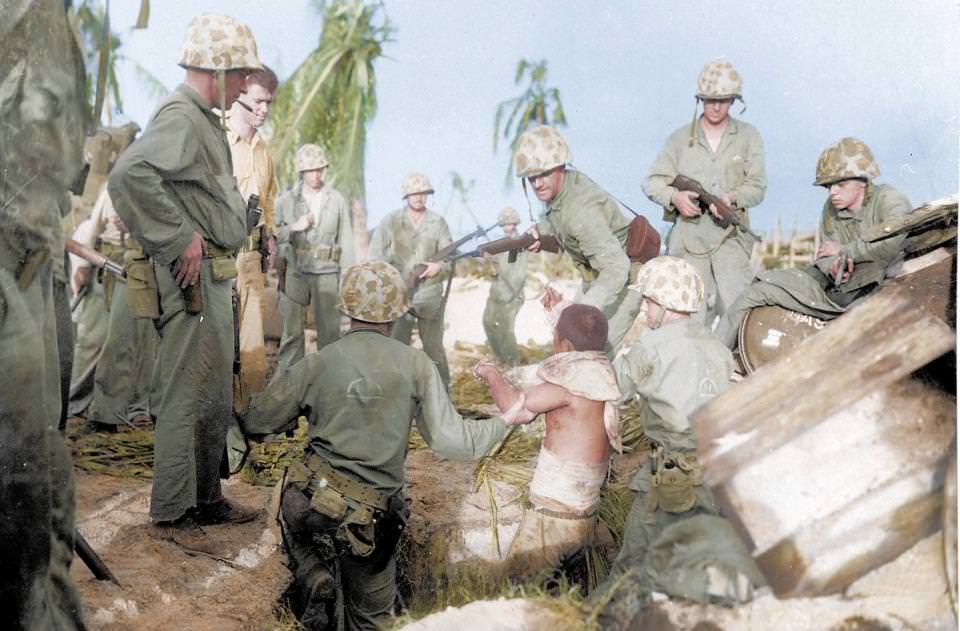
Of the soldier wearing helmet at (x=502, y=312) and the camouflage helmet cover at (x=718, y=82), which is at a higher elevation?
the camouflage helmet cover at (x=718, y=82)

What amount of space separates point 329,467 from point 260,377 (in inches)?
41.3

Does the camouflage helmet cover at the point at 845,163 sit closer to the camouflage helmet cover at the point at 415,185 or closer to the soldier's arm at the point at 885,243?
the soldier's arm at the point at 885,243

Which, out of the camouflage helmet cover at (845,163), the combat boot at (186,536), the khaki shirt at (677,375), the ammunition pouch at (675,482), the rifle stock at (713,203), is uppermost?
the camouflage helmet cover at (845,163)

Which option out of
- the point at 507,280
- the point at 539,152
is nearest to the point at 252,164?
the point at 539,152

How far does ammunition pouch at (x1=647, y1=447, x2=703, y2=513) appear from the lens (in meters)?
3.49

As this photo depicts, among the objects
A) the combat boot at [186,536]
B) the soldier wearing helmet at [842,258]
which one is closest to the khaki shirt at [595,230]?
the soldier wearing helmet at [842,258]

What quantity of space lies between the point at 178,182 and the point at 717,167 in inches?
91.3

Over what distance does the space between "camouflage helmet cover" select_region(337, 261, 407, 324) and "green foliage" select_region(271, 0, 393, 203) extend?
72cm

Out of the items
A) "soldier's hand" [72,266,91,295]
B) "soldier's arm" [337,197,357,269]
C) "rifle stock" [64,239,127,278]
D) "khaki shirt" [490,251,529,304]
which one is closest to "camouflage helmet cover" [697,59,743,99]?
"soldier's arm" [337,197,357,269]

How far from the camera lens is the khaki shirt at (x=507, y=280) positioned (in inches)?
324

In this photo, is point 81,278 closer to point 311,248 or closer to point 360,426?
point 311,248

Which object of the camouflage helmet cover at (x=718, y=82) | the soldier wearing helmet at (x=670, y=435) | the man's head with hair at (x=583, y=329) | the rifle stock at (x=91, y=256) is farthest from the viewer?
the rifle stock at (x=91, y=256)

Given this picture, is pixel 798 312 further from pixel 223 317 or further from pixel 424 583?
pixel 223 317

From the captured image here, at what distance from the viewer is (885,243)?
398 cm
